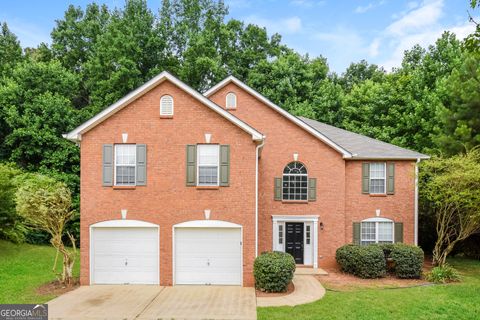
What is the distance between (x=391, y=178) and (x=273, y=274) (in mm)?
8800

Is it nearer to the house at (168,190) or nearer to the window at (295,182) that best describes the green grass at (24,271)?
the house at (168,190)

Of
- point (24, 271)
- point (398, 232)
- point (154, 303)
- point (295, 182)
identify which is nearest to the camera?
point (154, 303)

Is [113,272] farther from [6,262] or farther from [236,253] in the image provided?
[6,262]

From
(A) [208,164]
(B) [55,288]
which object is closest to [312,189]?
(A) [208,164]

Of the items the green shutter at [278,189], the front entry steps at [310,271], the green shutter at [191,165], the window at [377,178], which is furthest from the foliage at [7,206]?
the window at [377,178]

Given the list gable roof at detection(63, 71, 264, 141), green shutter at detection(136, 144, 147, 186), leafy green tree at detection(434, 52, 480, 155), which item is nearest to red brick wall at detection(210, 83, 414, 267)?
leafy green tree at detection(434, 52, 480, 155)

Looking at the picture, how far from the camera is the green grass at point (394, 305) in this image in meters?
10.4

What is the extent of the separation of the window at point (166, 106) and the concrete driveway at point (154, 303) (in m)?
6.84

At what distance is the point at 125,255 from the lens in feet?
47.3

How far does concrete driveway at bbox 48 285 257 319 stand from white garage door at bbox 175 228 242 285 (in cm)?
44

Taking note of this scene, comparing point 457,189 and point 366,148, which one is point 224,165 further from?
point 457,189

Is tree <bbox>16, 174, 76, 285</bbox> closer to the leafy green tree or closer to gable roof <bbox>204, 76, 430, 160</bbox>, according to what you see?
gable roof <bbox>204, 76, 430, 160</bbox>

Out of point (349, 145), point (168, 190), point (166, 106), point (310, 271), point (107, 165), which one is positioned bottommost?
point (310, 271)

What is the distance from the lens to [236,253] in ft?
47.0
